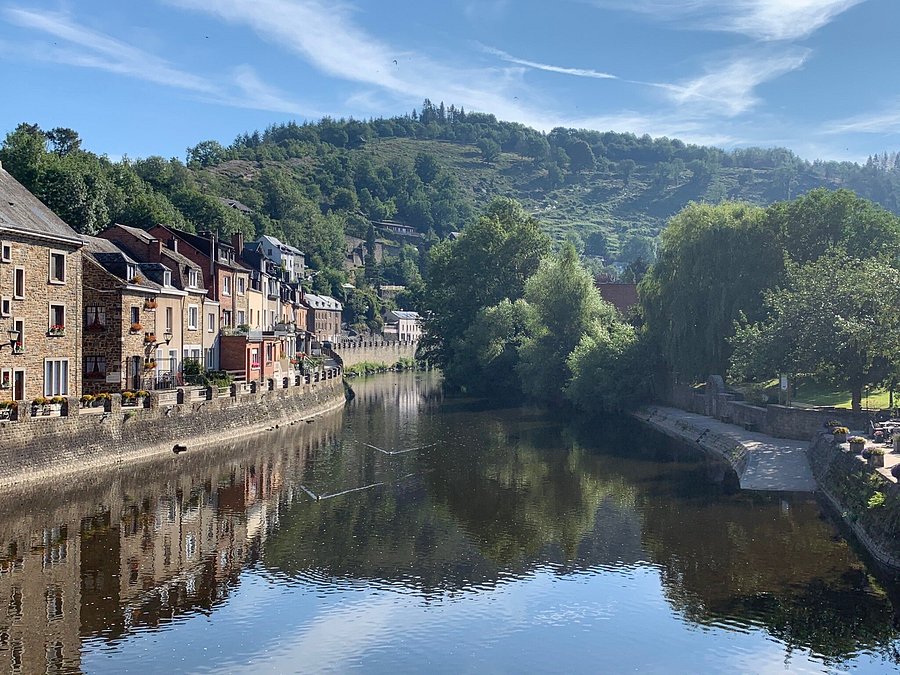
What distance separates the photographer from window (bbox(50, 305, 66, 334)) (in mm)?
39688

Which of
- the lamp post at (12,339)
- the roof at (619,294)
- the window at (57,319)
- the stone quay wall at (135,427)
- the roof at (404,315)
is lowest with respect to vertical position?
the stone quay wall at (135,427)

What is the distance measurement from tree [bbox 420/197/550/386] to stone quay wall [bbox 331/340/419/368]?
13566 millimetres

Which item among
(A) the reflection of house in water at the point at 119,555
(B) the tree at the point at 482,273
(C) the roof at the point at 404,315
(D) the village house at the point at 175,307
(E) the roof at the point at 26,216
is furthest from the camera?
(C) the roof at the point at 404,315

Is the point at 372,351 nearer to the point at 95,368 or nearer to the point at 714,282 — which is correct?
the point at 714,282

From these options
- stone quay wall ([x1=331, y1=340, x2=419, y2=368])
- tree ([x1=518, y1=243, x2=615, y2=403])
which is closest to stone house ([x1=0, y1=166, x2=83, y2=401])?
tree ([x1=518, y1=243, x2=615, y2=403])

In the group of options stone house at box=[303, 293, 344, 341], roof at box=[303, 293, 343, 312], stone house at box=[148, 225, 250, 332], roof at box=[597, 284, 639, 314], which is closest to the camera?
stone house at box=[148, 225, 250, 332]

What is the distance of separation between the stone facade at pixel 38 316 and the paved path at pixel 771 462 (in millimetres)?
29438

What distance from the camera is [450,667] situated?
61.5ft

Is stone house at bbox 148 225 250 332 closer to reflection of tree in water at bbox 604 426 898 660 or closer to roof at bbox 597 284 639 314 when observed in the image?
reflection of tree in water at bbox 604 426 898 660

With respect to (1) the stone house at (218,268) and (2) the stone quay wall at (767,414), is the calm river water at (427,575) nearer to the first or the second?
(2) the stone quay wall at (767,414)

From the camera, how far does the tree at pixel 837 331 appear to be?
4247 centimetres

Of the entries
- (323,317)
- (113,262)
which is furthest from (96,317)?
(323,317)

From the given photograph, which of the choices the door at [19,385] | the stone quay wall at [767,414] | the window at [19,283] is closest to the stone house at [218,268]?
the window at [19,283]

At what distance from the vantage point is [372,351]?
120875 mm
